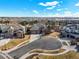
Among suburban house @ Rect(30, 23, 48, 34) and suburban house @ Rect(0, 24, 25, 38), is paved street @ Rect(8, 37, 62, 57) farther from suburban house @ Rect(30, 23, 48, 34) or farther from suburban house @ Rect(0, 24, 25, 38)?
suburban house @ Rect(30, 23, 48, 34)

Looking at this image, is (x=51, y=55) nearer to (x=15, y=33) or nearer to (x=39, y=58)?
(x=39, y=58)

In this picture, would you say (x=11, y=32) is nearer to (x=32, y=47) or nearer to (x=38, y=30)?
(x=38, y=30)

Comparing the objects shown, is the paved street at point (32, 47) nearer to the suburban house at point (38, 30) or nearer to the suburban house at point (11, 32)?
the suburban house at point (11, 32)

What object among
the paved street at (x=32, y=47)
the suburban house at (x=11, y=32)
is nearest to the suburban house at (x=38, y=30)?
the suburban house at (x=11, y=32)

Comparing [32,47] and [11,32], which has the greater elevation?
[11,32]

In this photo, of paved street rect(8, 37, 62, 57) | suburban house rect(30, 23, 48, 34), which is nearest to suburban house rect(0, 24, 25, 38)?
suburban house rect(30, 23, 48, 34)

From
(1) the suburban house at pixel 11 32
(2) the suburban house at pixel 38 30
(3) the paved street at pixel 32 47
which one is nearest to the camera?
(3) the paved street at pixel 32 47

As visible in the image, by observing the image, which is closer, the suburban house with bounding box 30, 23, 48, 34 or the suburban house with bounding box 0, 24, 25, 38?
the suburban house with bounding box 0, 24, 25, 38

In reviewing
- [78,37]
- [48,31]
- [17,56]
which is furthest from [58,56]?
[48,31]

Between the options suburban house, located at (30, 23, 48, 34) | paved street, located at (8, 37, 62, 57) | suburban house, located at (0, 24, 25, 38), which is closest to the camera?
paved street, located at (8, 37, 62, 57)

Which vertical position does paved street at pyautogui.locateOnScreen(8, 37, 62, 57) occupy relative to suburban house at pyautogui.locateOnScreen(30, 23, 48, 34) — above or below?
below

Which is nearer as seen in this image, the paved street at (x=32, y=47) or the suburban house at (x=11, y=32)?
the paved street at (x=32, y=47)

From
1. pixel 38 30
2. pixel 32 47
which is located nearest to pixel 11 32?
pixel 38 30
